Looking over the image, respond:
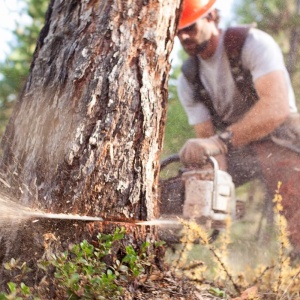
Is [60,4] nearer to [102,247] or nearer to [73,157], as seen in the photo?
[73,157]

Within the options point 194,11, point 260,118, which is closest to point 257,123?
point 260,118

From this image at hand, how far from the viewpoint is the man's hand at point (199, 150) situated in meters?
2.73

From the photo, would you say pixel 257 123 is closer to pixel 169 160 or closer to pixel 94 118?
pixel 169 160

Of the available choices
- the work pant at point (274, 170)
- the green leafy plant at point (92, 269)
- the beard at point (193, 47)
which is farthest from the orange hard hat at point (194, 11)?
the green leafy plant at point (92, 269)

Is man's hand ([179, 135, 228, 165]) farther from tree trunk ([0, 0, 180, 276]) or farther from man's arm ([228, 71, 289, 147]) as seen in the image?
tree trunk ([0, 0, 180, 276])

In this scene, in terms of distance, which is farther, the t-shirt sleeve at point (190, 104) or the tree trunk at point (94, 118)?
the t-shirt sleeve at point (190, 104)

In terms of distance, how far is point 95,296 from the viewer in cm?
150

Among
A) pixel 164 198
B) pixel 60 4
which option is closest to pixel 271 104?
pixel 164 198

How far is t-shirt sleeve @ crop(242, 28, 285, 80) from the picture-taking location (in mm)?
2674

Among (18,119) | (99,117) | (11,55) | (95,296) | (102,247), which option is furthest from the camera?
(11,55)

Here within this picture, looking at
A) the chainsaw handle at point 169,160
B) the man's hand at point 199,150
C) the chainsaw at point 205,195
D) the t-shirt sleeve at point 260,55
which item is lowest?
the chainsaw at point 205,195

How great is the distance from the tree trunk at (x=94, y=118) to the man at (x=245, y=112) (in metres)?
0.60

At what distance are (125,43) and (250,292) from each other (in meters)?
1.18

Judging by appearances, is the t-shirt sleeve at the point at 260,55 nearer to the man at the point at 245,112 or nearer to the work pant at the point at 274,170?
the man at the point at 245,112
